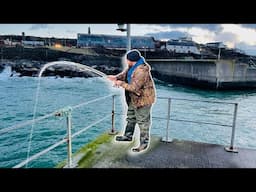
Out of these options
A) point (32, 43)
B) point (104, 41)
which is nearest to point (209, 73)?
point (104, 41)

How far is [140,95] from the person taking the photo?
2.82 m

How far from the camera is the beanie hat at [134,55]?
2.80 m

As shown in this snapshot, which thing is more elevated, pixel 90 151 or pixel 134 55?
pixel 134 55

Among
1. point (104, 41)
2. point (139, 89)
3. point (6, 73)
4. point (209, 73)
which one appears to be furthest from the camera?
point (104, 41)

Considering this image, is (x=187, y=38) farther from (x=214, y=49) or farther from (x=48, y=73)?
(x=48, y=73)

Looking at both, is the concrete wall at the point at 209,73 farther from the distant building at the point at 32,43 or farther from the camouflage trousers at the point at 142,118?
the distant building at the point at 32,43

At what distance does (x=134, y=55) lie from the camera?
2.81 meters

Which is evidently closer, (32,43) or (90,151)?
(90,151)

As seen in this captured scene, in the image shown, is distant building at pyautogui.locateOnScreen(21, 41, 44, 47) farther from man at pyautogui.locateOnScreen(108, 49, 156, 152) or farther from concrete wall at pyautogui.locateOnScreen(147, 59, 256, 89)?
man at pyautogui.locateOnScreen(108, 49, 156, 152)

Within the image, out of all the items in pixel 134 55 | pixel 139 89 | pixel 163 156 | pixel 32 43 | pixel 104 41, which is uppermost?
pixel 104 41

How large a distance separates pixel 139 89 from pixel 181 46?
44.3 m

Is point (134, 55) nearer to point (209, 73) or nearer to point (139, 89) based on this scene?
point (139, 89)

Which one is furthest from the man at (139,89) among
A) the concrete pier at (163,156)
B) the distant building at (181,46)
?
the distant building at (181,46)
